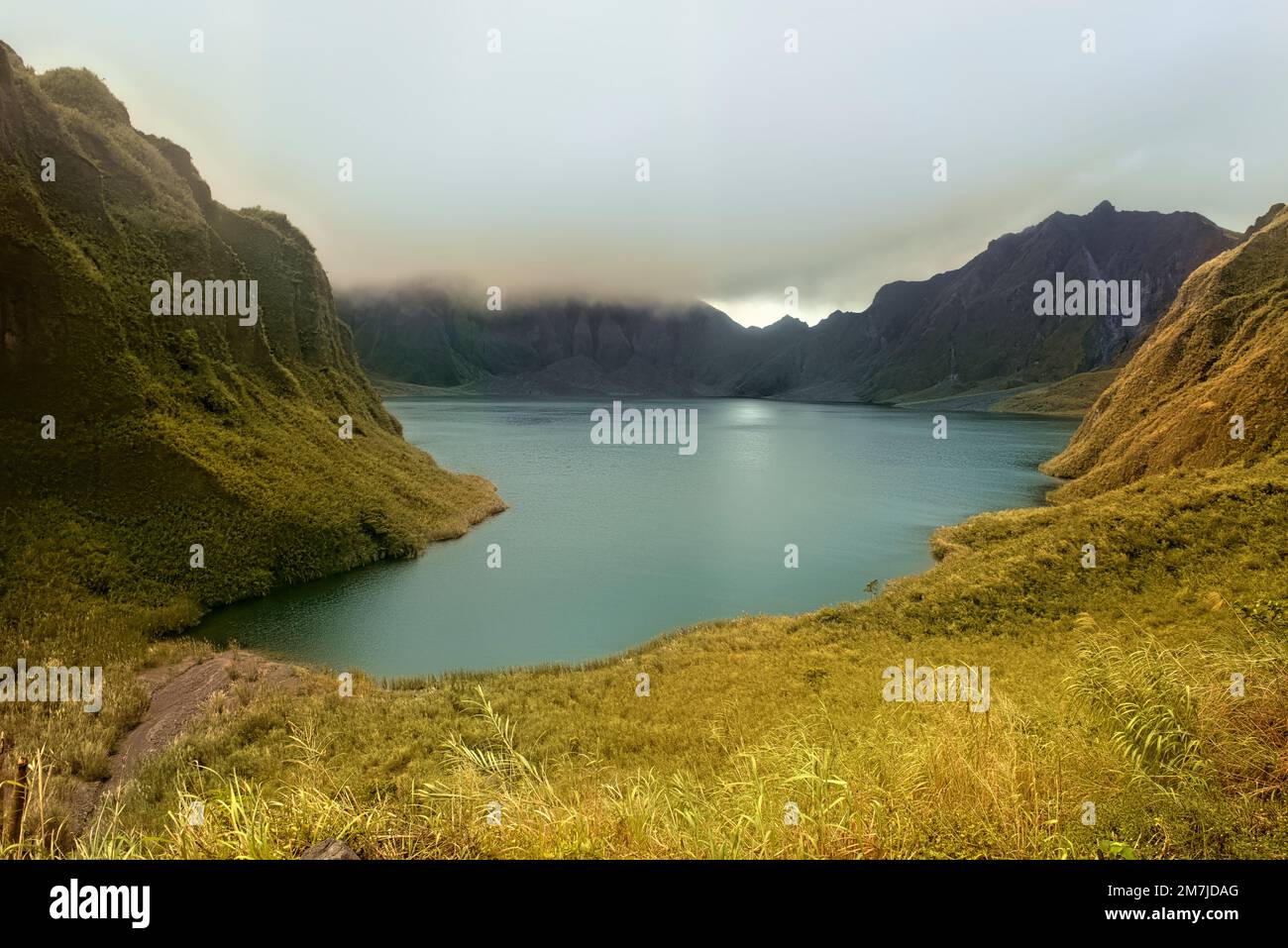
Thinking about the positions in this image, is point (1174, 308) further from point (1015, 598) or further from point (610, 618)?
point (610, 618)

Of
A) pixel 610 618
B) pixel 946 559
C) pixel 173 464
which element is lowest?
pixel 610 618

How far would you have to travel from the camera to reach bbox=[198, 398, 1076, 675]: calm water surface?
1219 inches

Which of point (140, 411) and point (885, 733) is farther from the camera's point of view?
point (140, 411)

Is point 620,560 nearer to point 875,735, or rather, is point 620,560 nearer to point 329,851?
point 875,735

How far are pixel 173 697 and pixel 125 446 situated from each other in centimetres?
2087

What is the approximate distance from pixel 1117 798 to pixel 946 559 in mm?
35040

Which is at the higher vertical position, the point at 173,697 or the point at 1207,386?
the point at 1207,386

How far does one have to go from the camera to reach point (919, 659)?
72.8ft

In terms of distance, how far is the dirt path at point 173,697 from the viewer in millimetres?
15992

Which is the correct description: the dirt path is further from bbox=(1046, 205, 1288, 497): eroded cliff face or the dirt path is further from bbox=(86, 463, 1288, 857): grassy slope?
bbox=(1046, 205, 1288, 497): eroded cliff face

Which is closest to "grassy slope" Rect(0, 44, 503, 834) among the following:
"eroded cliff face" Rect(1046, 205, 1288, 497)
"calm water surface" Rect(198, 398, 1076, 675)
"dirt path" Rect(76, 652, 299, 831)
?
"dirt path" Rect(76, 652, 299, 831)

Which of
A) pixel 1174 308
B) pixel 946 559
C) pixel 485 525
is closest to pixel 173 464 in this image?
pixel 485 525

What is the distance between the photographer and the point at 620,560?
149 ft

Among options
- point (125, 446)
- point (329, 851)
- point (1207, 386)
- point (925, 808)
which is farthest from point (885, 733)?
point (1207, 386)
